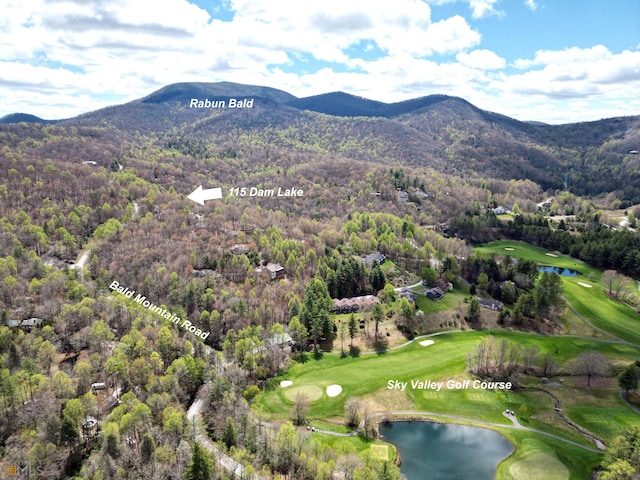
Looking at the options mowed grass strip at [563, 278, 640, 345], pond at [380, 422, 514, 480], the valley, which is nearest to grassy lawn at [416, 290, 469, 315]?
the valley

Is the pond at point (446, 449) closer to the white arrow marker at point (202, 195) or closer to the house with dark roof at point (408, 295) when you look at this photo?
the house with dark roof at point (408, 295)

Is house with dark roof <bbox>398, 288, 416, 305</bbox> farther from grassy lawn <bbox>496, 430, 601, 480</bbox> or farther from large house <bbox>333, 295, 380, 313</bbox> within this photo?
grassy lawn <bbox>496, 430, 601, 480</bbox>

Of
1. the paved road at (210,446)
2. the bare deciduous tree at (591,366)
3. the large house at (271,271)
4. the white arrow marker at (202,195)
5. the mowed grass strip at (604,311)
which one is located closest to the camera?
the paved road at (210,446)

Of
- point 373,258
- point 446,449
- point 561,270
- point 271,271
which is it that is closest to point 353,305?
point 271,271

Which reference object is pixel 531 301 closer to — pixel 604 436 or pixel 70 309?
pixel 604 436

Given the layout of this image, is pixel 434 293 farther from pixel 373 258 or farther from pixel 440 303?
pixel 373 258

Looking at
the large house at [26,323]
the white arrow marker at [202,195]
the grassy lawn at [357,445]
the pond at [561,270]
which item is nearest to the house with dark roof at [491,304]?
the pond at [561,270]
